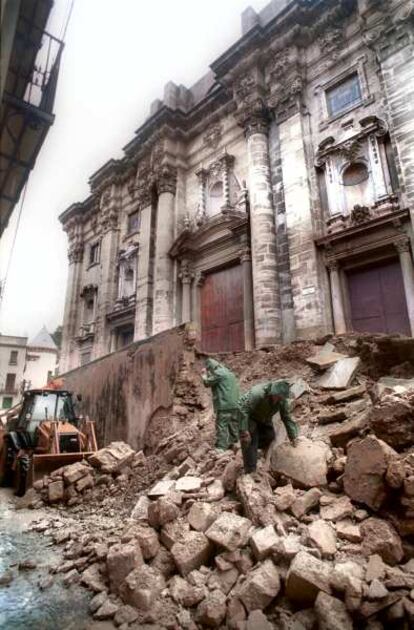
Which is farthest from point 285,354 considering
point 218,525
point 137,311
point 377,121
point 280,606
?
point 137,311

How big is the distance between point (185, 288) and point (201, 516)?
34.1 ft

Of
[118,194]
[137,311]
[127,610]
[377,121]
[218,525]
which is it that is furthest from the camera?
[118,194]

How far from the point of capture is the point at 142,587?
2.71 meters

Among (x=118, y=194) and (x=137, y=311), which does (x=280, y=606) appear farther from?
(x=118, y=194)

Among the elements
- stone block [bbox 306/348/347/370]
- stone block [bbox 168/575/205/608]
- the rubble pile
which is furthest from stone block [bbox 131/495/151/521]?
stone block [bbox 306/348/347/370]

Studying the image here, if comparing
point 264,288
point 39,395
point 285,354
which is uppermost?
point 264,288

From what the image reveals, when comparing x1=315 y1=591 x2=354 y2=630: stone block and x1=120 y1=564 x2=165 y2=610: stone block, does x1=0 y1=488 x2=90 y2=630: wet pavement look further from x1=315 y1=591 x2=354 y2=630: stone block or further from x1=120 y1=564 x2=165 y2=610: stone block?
x1=315 y1=591 x2=354 y2=630: stone block

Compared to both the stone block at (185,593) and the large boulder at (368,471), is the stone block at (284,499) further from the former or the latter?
the stone block at (185,593)

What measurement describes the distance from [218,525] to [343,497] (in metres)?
1.15

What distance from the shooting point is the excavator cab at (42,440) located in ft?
20.5

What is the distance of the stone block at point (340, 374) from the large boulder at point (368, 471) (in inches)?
90.5

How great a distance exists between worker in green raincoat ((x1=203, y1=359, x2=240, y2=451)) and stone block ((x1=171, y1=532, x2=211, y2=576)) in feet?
6.31

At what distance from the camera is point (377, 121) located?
9.25 m

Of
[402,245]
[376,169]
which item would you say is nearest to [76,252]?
[376,169]
